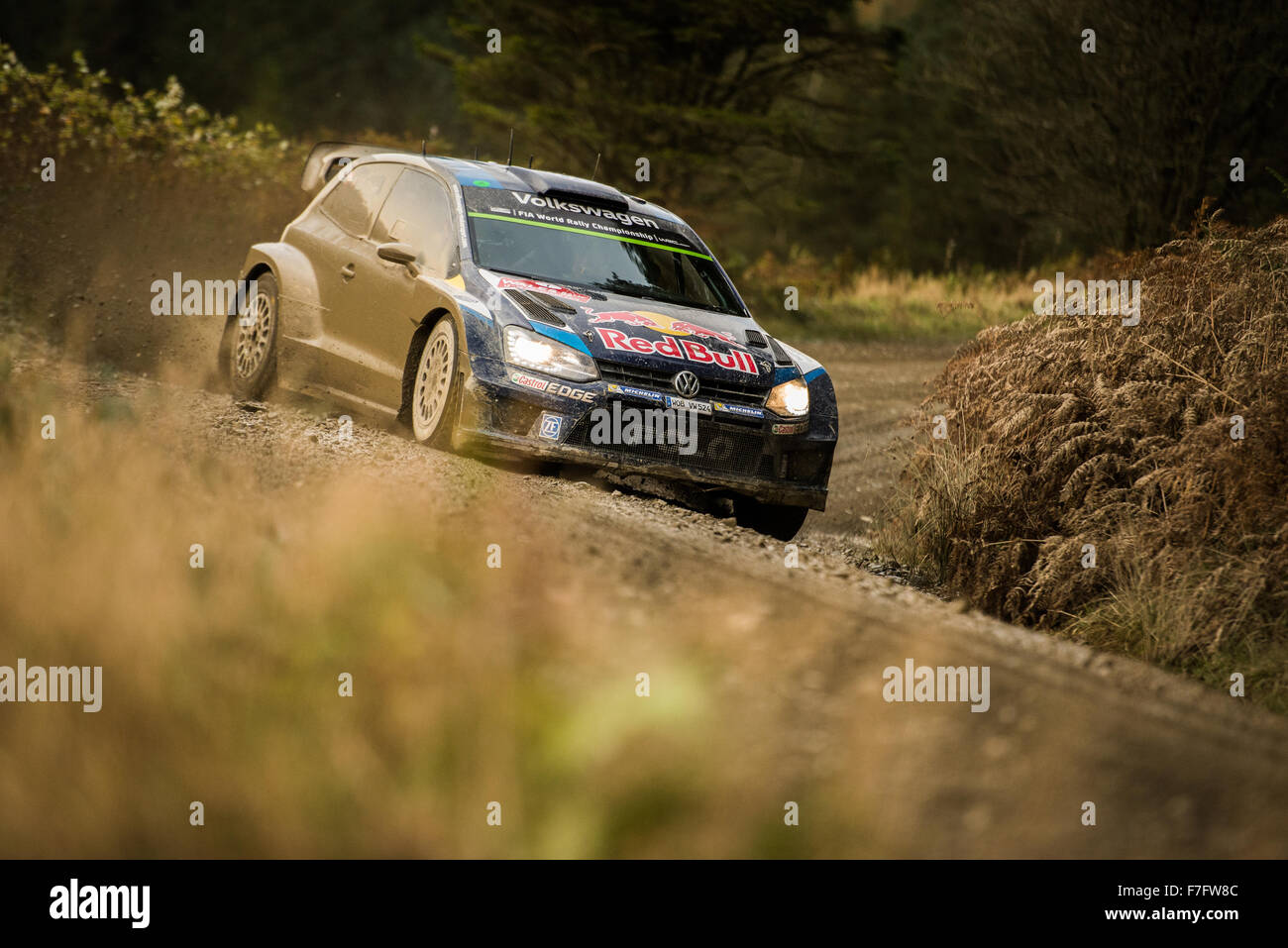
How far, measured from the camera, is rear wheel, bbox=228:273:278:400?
9.39 meters

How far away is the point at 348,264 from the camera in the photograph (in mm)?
8789

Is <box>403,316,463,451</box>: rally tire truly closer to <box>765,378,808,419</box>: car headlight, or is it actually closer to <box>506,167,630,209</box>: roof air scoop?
<box>506,167,630,209</box>: roof air scoop

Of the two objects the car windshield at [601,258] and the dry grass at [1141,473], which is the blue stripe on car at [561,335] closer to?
the car windshield at [601,258]

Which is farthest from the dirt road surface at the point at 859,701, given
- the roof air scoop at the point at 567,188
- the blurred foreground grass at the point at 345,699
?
the roof air scoop at the point at 567,188

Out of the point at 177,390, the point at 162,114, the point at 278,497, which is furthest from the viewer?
the point at 162,114

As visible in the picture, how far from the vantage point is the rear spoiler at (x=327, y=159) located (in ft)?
35.8

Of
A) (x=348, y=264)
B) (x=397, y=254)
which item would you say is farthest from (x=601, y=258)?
(x=348, y=264)

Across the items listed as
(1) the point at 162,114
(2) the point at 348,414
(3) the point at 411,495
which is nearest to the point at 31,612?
(3) the point at 411,495

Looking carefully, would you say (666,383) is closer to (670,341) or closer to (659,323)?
(670,341)

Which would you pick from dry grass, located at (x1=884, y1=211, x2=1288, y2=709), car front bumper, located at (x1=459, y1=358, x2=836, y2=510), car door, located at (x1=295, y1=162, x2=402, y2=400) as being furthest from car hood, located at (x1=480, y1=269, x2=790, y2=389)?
dry grass, located at (x1=884, y1=211, x2=1288, y2=709)

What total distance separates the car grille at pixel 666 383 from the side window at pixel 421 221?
126 centimetres
